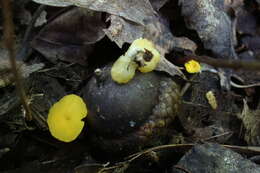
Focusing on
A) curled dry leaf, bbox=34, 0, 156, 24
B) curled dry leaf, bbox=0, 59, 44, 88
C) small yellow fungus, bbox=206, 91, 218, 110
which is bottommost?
curled dry leaf, bbox=0, 59, 44, 88

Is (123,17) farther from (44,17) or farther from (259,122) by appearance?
(259,122)

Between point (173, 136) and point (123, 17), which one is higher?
point (123, 17)

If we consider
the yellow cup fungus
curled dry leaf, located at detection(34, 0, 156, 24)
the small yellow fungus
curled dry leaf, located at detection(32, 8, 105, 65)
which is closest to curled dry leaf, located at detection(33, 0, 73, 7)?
curled dry leaf, located at detection(34, 0, 156, 24)

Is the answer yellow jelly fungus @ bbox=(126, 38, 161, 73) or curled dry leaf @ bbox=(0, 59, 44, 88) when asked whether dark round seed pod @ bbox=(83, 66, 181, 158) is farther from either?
curled dry leaf @ bbox=(0, 59, 44, 88)

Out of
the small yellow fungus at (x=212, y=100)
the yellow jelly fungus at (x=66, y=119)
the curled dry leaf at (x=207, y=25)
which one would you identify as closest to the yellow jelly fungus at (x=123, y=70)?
the yellow jelly fungus at (x=66, y=119)

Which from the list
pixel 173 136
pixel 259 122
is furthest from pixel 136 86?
pixel 259 122
